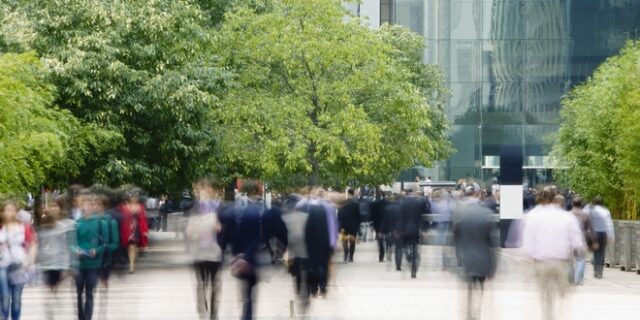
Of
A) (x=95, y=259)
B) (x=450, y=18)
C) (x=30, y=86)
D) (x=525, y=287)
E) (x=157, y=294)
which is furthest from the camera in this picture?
(x=450, y=18)

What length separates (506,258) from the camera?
137ft

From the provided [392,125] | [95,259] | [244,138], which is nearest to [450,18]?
[392,125]

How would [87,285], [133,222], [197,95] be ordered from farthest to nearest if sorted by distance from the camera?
[197,95]
[133,222]
[87,285]

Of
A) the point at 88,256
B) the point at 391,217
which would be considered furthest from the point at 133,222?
the point at 88,256

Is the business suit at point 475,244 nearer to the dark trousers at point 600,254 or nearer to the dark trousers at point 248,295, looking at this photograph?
the dark trousers at point 248,295

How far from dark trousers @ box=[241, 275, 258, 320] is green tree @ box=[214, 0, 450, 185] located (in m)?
25.2

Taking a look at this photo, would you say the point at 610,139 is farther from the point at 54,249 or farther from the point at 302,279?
the point at 54,249

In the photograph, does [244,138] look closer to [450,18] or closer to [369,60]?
[369,60]

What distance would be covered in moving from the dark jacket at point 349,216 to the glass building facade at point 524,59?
32.4 meters

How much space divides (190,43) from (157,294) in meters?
14.9

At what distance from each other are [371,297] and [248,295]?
8551 mm

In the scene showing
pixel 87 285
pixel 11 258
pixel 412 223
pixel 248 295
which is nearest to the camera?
pixel 248 295

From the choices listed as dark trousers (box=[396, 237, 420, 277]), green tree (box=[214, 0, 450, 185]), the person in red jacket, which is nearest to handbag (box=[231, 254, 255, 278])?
the person in red jacket

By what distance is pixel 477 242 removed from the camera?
1828 centimetres
